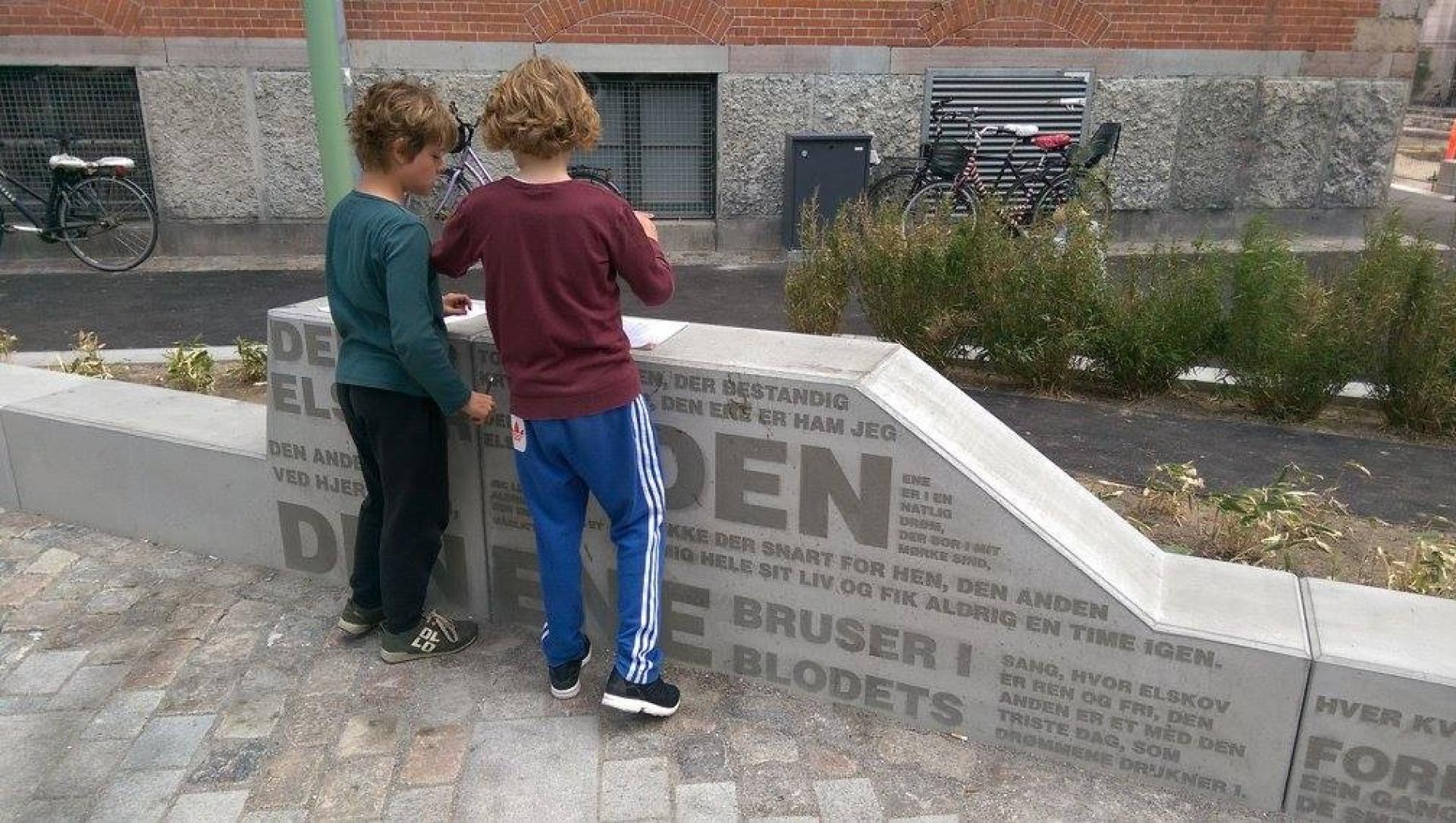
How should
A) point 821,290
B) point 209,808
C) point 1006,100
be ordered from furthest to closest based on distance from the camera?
point 1006,100
point 821,290
point 209,808

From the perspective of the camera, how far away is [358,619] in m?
3.54

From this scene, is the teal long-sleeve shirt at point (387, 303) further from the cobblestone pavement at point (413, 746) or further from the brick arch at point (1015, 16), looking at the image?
the brick arch at point (1015, 16)

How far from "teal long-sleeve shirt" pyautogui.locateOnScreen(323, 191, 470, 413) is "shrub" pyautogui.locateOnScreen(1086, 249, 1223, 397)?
146 inches

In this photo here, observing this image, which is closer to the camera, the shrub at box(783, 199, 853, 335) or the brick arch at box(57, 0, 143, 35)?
the shrub at box(783, 199, 853, 335)

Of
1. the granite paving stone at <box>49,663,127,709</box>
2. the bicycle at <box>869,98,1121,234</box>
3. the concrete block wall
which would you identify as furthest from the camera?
the bicycle at <box>869,98,1121,234</box>

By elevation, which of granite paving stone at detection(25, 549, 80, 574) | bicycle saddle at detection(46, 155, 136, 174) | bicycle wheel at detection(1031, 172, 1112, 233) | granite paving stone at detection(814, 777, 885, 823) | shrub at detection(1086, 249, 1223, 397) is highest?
bicycle saddle at detection(46, 155, 136, 174)

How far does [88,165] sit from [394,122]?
7746 mm

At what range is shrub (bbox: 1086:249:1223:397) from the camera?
17.9 feet

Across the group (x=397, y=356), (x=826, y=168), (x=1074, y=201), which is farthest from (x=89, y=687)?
(x=826, y=168)

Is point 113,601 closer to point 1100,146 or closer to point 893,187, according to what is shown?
point 893,187

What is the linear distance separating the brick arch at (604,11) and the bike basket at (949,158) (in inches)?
90.3

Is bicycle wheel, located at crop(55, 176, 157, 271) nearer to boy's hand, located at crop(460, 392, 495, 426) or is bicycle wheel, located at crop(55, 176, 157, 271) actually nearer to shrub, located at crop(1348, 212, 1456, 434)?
boy's hand, located at crop(460, 392, 495, 426)

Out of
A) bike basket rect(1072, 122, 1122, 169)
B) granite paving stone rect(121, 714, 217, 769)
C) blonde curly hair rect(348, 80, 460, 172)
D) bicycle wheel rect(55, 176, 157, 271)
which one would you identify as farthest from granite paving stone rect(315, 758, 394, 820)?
bike basket rect(1072, 122, 1122, 169)

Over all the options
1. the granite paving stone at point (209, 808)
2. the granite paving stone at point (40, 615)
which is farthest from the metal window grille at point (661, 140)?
the granite paving stone at point (209, 808)
